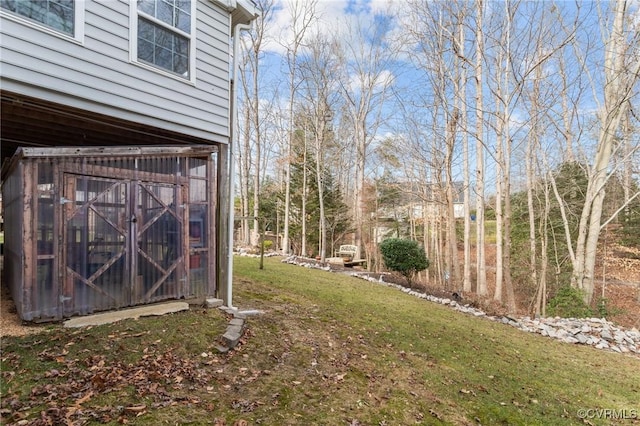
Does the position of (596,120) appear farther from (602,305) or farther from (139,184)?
(139,184)

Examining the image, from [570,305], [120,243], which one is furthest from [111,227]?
[570,305]

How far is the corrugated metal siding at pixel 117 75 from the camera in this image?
3143 mm

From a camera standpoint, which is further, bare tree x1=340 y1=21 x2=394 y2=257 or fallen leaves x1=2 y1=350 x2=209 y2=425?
bare tree x1=340 y1=21 x2=394 y2=257

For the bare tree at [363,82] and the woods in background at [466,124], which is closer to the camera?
the woods in background at [466,124]

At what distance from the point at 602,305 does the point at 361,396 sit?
30.1 ft

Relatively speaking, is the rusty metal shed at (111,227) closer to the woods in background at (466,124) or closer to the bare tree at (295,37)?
the woods in background at (466,124)

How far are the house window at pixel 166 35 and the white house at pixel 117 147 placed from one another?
15 mm

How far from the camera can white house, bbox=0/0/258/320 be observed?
3410 mm

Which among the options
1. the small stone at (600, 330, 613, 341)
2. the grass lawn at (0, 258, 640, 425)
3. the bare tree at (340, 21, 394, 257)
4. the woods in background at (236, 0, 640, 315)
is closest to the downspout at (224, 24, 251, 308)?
the grass lawn at (0, 258, 640, 425)

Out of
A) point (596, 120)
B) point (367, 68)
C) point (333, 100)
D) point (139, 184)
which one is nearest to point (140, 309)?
point (139, 184)
